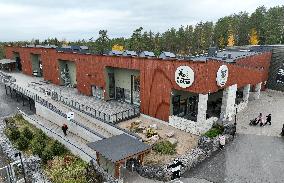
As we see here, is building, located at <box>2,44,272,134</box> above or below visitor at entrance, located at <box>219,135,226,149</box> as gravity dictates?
above

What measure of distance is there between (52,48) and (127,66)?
24.7 m

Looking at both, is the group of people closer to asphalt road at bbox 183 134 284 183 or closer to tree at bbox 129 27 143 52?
asphalt road at bbox 183 134 284 183

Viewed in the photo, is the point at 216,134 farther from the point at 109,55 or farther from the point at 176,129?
the point at 109,55

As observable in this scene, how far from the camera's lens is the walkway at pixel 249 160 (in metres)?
23.4

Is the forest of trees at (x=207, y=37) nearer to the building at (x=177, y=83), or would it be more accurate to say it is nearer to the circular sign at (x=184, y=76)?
the building at (x=177, y=83)

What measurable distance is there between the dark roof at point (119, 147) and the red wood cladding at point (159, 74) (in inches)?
381

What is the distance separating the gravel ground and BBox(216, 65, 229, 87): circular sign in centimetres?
614

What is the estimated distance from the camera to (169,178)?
24.1m

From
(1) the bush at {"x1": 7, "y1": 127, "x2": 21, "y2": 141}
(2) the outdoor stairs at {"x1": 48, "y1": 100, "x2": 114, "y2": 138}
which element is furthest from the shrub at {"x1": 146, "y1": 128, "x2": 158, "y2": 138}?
(1) the bush at {"x1": 7, "y1": 127, "x2": 21, "y2": 141}

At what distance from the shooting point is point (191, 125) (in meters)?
31.7

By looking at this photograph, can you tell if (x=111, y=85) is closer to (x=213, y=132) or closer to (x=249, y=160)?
(x=213, y=132)

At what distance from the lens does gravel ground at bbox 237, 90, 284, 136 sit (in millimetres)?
31953

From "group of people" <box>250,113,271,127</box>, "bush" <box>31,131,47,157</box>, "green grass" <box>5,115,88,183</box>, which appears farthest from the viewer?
"group of people" <box>250,113,271,127</box>

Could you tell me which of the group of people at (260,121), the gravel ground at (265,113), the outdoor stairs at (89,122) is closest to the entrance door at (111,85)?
the outdoor stairs at (89,122)
